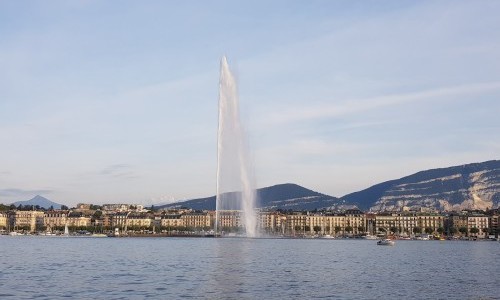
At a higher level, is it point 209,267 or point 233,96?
point 233,96

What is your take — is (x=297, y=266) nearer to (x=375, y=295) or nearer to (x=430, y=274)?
(x=430, y=274)

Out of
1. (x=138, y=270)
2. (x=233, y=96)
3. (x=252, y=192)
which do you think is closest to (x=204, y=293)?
(x=138, y=270)

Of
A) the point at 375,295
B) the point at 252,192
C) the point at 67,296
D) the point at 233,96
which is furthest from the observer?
the point at 252,192

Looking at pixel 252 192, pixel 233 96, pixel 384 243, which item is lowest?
pixel 384 243

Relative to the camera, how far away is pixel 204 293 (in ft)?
98.6

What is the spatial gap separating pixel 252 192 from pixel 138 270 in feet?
195

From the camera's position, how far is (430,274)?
44.0 meters

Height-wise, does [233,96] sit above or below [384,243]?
above

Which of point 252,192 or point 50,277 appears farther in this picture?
point 252,192

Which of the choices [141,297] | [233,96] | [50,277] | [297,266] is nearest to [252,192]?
[233,96]

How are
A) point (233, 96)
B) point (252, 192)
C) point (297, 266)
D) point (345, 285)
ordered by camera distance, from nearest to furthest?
point (345, 285)
point (297, 266)
point (233, 96)
point (252, 192)

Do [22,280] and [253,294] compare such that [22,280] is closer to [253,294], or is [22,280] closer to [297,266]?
[253,294]

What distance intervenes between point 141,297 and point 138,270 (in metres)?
15.0

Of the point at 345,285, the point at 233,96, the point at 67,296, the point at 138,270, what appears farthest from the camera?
the point at 233,96
